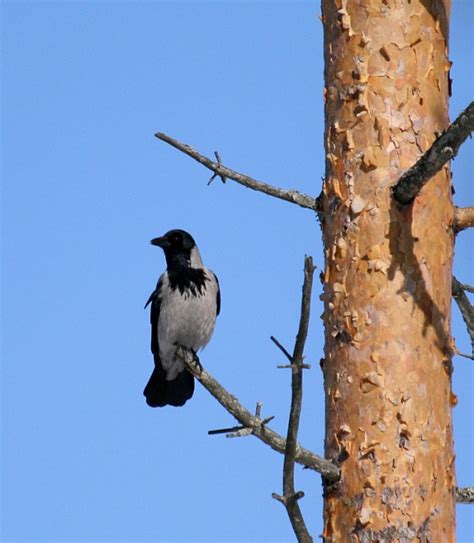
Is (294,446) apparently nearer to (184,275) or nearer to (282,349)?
(282,349)

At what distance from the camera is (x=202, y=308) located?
8.52m

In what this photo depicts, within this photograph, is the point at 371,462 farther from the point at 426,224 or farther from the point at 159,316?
the point at 159,316

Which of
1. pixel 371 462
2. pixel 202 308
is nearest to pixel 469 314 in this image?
pixel 371 462

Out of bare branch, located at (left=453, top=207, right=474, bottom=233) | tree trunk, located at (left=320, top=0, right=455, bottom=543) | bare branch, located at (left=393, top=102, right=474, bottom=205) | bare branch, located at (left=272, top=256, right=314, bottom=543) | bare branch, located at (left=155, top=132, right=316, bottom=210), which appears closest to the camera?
bare branch, located at (left=272, top=256, right=314, bottom=543)

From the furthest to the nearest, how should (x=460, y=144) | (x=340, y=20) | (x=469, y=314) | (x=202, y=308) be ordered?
(x=202, y=308), (x=469, y=314), (x=340, y=20), (x=460, y=144)

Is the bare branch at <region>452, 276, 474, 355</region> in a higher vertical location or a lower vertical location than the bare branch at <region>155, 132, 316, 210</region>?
lower

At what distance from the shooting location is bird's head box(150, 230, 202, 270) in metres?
8.89

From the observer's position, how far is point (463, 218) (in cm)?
365

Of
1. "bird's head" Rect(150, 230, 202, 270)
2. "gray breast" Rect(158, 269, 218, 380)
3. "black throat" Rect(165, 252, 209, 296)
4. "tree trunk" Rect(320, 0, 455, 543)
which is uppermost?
"bird's head" Rect(150, 230, 202, 270)

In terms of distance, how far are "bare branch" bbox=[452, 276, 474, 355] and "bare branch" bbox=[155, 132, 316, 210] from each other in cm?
63

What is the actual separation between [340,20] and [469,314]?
125 centimetres

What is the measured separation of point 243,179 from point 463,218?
875 millimetres

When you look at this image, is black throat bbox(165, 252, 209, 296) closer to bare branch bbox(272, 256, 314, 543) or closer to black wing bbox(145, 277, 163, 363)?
black wing bbox(145, 277, 163, 363)

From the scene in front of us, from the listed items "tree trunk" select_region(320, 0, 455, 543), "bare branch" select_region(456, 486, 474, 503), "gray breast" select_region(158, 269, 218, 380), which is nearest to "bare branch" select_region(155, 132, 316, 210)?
"tree trunk" select_region(320, 0, 455, 543)
